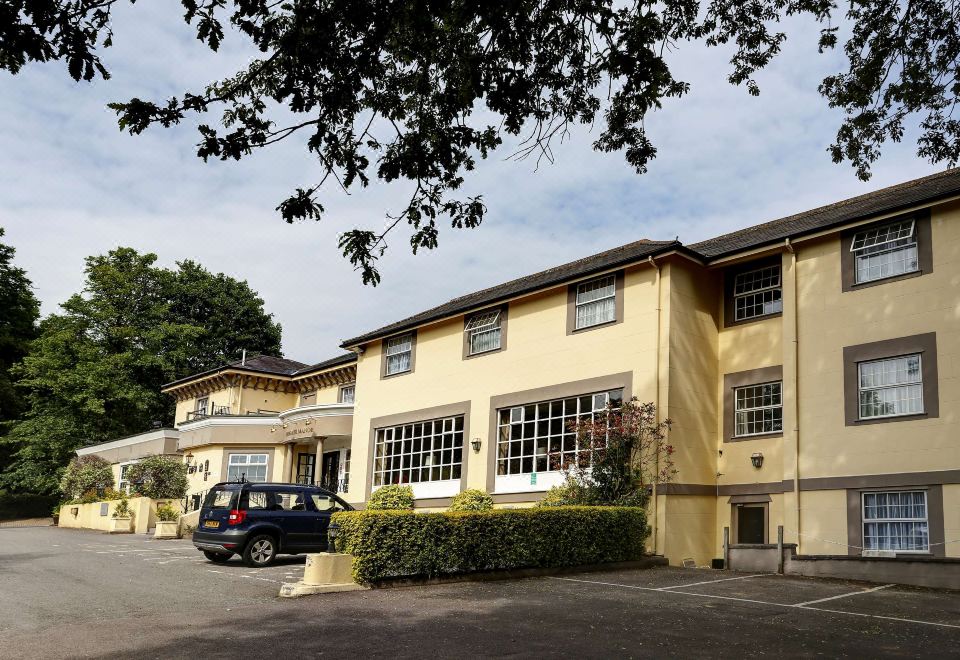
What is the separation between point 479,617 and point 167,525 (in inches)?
809

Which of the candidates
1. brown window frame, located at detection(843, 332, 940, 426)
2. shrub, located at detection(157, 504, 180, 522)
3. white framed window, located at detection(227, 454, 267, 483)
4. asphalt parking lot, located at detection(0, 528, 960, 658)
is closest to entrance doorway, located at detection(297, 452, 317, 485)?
white framed window, located at detection(227, 454, 267, 483)

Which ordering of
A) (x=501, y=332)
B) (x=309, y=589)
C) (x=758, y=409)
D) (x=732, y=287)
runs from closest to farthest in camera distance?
(x=309, y=589) → (x=758, y=409) → (x=732, y=287) → (x=501, y=332)

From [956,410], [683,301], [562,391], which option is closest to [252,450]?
[562,391]

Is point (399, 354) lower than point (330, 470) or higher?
higher

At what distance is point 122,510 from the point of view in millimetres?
33625

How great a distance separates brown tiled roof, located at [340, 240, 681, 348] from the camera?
21.6m

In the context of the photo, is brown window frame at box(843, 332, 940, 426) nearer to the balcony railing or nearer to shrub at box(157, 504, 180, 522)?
shrub at box(157, 504, 180, 522)

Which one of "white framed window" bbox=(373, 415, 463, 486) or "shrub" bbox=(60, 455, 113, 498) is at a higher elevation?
"white framed window" bbox=(373, 415, 463, 486)

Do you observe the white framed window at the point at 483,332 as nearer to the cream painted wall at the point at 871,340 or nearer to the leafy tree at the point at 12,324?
the cream painted wall at the point at 871,340

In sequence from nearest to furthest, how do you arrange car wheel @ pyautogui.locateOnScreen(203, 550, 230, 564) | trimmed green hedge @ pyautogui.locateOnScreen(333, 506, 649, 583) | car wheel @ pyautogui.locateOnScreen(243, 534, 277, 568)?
trimmed green hedge @ pyautogui.locateOnScreen(333, 506, 649, 583), car wheel @ pyautogui.locateOnScreen(243, 534, 277, 568), car wheel @ pyautogui.locateOnScreen(203, 550, 230, 564)

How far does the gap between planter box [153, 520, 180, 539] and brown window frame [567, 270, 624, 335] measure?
15358 millimetres

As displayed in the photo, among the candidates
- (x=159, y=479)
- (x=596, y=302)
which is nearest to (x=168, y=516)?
(x=159, y=479)

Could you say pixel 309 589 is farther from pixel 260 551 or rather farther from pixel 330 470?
pixel 330 470

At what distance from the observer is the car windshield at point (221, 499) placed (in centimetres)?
1845
